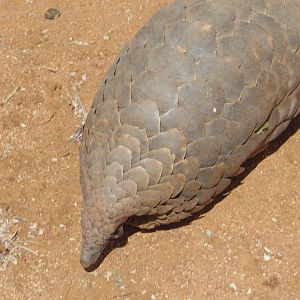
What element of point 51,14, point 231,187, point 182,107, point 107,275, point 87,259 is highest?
point 182,107

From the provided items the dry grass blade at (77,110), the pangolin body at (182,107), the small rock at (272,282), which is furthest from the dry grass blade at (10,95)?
the small rock at (272,282)

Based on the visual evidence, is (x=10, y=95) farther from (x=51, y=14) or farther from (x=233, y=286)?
(x=233, y=286)

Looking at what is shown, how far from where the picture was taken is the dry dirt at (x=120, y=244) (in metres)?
4.13

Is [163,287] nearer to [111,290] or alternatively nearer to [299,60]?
[111,290]

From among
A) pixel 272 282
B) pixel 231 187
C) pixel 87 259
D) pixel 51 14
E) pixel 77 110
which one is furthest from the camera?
pixel 51 14

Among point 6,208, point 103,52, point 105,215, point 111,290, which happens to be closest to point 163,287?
point 111,290

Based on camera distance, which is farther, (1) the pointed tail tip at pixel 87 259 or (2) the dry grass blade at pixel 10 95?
(2) the dry grass blade at pixel 10 95

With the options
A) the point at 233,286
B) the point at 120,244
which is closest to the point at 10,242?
the point at 120,244

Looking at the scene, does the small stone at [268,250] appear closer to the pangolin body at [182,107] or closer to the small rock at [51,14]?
the pangolin body at [182,107]

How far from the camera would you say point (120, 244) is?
4242 millimetres

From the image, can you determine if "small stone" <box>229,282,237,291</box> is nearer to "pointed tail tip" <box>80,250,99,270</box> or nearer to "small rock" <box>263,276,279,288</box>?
"small rock" <box>263,276,279,288</box>

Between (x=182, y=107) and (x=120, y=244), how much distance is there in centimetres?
125

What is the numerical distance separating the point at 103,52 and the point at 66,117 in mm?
731

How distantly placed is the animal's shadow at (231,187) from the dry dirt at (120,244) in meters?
0.01
